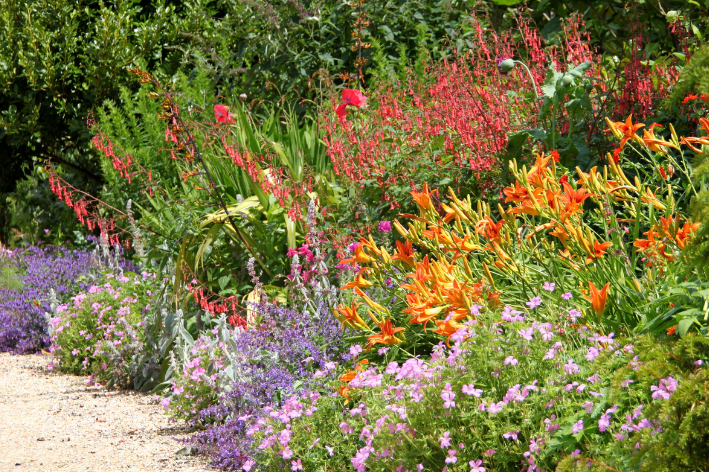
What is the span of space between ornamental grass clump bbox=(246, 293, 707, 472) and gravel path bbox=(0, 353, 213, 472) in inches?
38.4

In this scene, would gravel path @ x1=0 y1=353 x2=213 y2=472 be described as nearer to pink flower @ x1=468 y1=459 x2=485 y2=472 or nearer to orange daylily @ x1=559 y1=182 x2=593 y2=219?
pink flower @ x1=468 y1=459 x2=485 y2=472

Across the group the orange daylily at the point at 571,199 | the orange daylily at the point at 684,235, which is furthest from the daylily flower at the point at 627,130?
the orange daylily at the point at 684,235

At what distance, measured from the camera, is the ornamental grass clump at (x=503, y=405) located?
1.98m

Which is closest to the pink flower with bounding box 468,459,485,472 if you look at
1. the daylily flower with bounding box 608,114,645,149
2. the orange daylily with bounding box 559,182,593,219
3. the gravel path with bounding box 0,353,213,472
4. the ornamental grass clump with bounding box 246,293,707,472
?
the ornamental grass clump with bounding box 246,293,707,472

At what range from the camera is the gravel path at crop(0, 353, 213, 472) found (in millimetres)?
3375

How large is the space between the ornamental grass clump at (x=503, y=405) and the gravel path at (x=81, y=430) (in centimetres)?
97

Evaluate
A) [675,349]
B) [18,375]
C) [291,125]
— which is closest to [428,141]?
[291,125]

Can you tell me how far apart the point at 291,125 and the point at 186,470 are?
Result: 9.84 ft

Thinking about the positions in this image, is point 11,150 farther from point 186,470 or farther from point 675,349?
point 675,349

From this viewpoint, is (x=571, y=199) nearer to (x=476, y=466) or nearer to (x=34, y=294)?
(x=476, y=466)

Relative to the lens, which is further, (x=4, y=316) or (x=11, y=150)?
(x=11, y=150)

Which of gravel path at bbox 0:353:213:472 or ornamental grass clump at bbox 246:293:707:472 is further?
gravel path at bbox 0:353:213:472

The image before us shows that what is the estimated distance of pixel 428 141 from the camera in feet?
14.6

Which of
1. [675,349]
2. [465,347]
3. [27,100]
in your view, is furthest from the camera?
[27,100]
